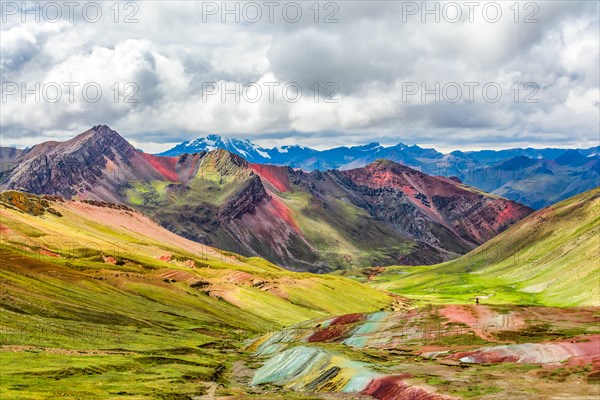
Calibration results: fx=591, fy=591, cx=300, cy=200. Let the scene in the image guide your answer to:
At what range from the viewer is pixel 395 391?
3211 inches

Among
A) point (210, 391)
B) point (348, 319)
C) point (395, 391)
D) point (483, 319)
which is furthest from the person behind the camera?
point (348, 319)

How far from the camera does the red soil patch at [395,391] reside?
7619cm

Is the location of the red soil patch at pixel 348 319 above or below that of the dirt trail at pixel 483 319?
below

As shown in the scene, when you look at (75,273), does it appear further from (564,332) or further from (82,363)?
(564,332)

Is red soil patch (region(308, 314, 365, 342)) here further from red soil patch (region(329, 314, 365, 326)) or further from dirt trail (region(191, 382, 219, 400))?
dirt trail (region(191, 382, 219, 400))

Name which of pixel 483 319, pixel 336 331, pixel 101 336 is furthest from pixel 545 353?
pixel 101 336

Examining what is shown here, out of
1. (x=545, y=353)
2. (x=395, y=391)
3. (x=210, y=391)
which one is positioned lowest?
(x=210, y=391)

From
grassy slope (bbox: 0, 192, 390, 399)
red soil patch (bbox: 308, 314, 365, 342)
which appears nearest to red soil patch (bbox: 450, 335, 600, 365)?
red soil patch (bbox: 308, 314, 365, 342)

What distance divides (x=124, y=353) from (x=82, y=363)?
1869 cm

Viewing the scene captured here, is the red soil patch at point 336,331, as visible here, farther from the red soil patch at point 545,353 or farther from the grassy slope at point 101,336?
the red soil patch at point 545,353

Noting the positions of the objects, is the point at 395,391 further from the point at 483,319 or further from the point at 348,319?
the point at 348,319

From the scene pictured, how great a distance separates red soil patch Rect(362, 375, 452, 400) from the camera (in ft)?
250

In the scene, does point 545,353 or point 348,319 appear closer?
point 545,353

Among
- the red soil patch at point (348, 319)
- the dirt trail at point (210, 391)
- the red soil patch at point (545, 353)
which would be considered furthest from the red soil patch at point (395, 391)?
the red soil patch at point (348, 319)
